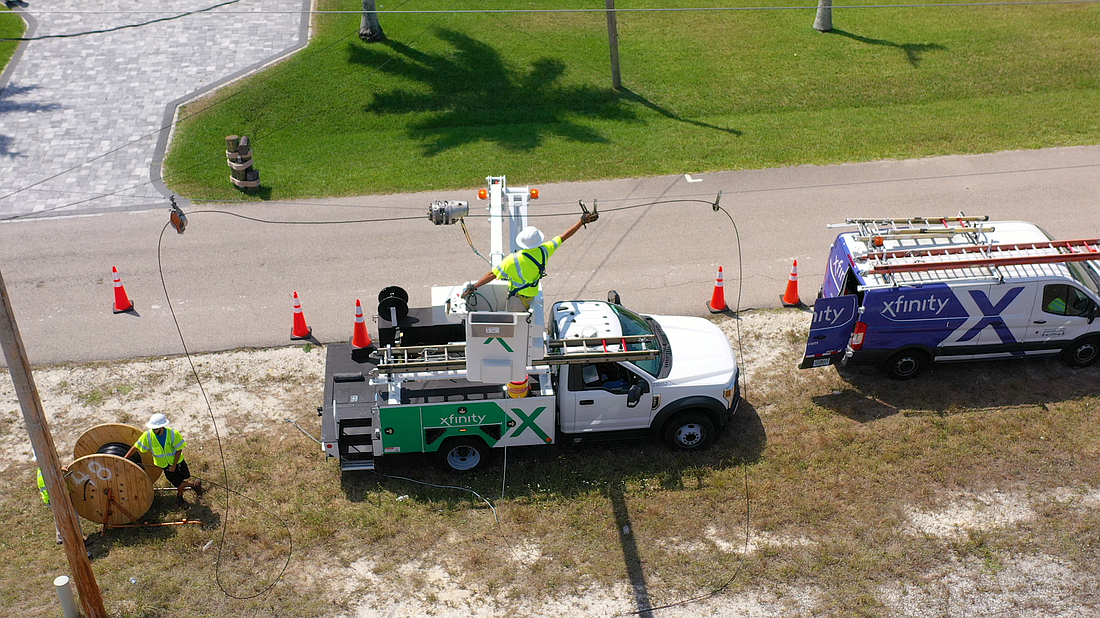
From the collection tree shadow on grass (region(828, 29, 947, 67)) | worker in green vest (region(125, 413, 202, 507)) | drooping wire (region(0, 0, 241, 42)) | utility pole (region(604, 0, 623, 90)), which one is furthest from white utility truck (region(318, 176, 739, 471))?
drooping wire (region(0, 0, 241, 42))

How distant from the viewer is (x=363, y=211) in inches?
752

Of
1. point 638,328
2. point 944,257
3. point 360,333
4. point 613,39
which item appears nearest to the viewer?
point 638,328

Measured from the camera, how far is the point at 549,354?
38.3 ft

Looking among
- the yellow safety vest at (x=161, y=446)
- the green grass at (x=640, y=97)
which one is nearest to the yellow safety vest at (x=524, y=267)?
the yellow safety vest at (x=161, y=446)

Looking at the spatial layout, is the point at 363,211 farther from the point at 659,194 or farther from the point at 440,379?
the point at 440,379

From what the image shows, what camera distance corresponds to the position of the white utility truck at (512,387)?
456 inches

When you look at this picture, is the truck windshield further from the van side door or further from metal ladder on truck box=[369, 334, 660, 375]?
the van side door

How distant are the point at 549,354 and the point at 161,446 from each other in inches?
197

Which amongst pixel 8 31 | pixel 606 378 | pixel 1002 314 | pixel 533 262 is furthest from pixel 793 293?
pixel 8 31

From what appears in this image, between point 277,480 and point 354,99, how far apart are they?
14.0m

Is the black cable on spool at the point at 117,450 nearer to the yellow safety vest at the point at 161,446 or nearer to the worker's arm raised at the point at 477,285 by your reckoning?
the yellow safety vest at the point at 161,446

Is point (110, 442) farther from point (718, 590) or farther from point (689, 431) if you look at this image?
point (718, 590)

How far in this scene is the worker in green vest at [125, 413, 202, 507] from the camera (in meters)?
11.2

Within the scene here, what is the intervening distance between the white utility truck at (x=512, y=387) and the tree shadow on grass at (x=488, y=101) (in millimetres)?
9800
